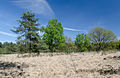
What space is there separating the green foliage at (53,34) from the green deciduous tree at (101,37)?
55.0 feet

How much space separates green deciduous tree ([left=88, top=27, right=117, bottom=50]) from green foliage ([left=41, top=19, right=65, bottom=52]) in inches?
660

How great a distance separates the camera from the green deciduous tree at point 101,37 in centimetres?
2714

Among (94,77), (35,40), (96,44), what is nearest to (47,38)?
(35,40)

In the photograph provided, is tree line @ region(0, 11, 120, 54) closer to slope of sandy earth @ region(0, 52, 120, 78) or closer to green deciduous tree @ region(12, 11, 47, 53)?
green deciduous tree @ region(12, 11, 47, 53)

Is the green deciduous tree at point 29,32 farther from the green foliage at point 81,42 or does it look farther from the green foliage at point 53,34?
the green foliage at point 81,42

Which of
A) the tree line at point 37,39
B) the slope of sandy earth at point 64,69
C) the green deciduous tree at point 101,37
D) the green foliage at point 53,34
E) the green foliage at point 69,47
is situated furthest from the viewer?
the green deciduous tree at point 101,37

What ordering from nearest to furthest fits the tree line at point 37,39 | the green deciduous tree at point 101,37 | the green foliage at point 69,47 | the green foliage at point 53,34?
1. the tree line at point 37,39
2. the green foliage at point 53,34
3. the green foliage at point 69,47
4. the green deciduous tree at point 101,37

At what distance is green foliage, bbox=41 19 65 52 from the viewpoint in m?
14.7

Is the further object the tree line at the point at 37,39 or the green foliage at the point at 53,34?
the green foliage at the point at 53,34

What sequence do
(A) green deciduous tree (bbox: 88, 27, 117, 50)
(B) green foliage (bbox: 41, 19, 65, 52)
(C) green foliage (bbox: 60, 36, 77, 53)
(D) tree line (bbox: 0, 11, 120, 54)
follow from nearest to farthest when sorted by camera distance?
1. (D) tree line (bbox: 0, 11, 120, 54)
2. (B) green foliage (bbox: 41, 19, 65, 52)
3. (C) green foliage (bbox: 60, 36, 77, 53)
4. (A) green deciduous tree (bbox: 88, 27, 117, 50)

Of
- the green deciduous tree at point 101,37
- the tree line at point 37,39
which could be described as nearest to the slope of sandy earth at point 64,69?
the tree line at point 37,39

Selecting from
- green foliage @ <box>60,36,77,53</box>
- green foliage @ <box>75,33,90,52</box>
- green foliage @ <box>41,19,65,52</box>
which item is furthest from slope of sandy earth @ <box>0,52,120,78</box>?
green foliage @ <box>75,33,90,52</box>

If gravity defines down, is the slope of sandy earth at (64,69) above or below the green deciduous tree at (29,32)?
below

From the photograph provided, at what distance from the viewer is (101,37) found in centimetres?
2770
